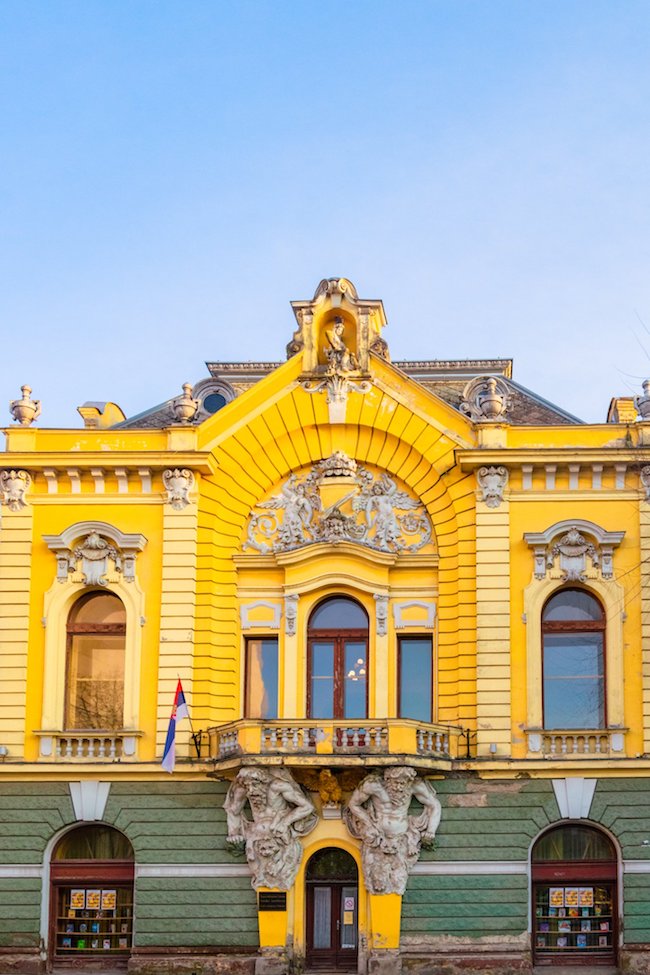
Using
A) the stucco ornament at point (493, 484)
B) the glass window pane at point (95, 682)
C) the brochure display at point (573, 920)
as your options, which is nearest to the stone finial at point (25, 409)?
the glass window pane at point (95, 682)

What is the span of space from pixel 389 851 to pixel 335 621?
5.14 meters

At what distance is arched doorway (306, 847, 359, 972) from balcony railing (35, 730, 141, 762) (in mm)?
4291

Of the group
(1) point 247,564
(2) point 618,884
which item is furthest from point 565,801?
(1) point 247,564

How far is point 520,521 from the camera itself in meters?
33.2

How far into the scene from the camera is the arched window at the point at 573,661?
32562mm

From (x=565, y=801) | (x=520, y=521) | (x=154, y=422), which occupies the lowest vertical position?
(x=565, y=801)

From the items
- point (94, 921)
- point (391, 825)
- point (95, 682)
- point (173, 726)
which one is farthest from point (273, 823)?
point (95, 682)

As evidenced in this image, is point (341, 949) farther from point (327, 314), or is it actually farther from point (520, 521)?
point (327, 314)

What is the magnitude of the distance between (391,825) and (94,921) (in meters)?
6.44

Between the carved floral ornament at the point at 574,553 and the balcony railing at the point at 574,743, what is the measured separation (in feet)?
10.0

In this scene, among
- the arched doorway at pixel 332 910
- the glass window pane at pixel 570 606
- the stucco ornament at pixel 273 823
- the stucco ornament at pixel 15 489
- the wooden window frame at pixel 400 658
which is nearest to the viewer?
the stucco ornament at pixel 273 823

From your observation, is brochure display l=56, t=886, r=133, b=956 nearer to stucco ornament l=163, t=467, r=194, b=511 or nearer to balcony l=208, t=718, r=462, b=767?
balcony l=208, t=718, r=462, b=767

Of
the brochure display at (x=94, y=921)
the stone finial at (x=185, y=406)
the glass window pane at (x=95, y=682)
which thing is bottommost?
the brochure display at (x=94, y=921)

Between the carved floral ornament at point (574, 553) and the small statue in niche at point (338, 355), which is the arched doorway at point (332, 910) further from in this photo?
the small statue in niche at point (338, 355)
